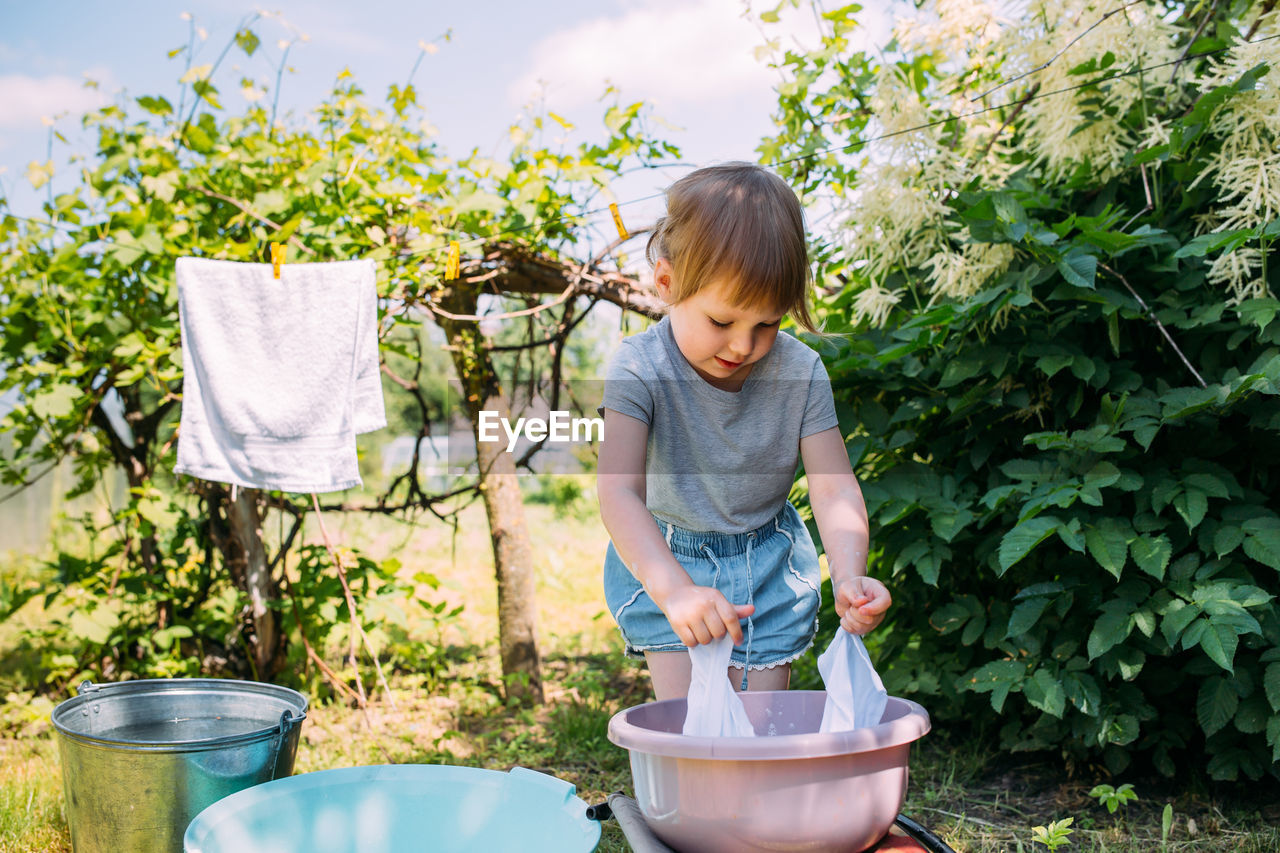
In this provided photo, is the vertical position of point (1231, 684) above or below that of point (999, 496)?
below

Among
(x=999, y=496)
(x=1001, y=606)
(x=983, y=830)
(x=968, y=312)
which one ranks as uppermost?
(x=968, y=312)

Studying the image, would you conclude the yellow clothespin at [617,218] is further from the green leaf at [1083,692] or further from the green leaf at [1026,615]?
the green leaf at [1083,692]

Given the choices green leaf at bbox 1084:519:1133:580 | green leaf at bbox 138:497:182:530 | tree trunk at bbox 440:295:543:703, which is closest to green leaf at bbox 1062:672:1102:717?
green leaf at bbox 1084:519:1133:580

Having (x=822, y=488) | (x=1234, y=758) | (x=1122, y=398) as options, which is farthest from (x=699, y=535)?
(x=1234, y=758)

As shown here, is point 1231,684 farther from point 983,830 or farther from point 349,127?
point 349,127

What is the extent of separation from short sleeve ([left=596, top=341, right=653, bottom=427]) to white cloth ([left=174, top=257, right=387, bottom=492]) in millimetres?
1231

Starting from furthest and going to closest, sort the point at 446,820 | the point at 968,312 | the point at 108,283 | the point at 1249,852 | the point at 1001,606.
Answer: the point at 108,283, the point at 1001,606, the point at 968,312, the point at 1249,852, the point at 446,820

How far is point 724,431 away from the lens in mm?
1381

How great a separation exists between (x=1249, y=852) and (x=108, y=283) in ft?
10.3

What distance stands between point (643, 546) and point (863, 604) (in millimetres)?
294

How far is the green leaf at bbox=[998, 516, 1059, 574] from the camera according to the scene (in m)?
1.58

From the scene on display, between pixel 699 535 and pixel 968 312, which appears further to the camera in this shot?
pixel 968 312

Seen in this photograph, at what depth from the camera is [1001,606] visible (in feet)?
6.56

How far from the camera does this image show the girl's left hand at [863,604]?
1099 millimetres
